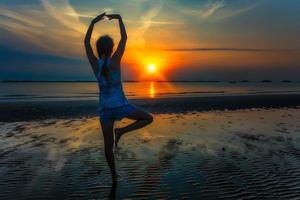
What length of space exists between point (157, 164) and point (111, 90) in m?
3.01

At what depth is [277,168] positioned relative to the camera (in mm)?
8883

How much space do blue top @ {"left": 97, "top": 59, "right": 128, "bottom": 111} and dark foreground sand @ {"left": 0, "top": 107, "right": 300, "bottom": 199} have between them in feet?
5.24

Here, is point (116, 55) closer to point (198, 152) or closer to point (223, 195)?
point (223, 195)

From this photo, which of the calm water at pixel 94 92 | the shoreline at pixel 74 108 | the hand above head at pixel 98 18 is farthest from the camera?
the calm water at pixel 94 92

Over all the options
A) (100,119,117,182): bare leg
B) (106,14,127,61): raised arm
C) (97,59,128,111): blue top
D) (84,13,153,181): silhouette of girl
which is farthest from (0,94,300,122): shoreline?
(106,14,127,61): raised arm

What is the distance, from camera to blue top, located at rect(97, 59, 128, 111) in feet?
22.4

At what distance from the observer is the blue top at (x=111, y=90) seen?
6.82 m

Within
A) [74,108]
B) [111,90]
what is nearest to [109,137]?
[111,90]

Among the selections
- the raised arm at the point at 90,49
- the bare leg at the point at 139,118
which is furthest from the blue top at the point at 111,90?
the bare leg at the point at 139,118

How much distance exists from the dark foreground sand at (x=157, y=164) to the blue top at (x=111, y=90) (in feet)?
5.24

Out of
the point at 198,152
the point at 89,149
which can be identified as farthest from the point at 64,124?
the point at 198,152

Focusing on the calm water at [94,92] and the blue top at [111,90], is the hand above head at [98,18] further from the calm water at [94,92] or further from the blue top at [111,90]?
the calm water at [94,92]

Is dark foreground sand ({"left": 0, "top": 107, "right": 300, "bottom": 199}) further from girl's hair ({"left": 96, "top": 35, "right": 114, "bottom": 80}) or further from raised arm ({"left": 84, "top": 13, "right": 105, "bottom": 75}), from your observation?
raised arm ({"left": 84, "top": 13, "right": 105, "bottom": 75})

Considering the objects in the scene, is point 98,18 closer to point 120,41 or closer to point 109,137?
point 120,41
